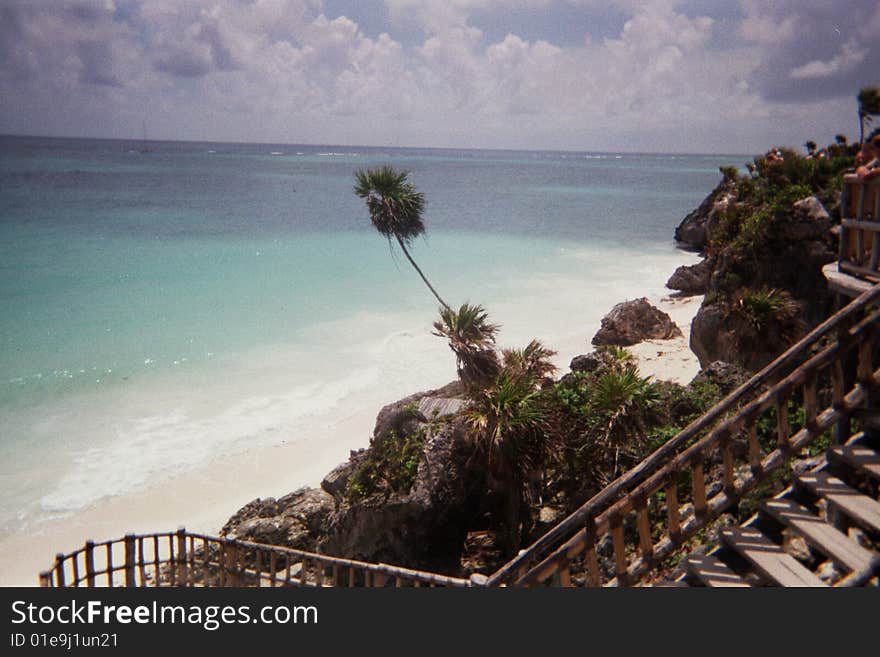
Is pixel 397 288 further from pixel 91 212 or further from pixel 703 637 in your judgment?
pixel 91 212

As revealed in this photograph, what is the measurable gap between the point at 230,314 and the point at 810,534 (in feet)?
91.2

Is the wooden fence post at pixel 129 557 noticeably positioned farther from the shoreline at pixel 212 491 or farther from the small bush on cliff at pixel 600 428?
the small bush on cliff at pixel 600 428

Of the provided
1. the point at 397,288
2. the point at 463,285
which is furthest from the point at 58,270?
the point at 463,285

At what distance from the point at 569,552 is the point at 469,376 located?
8727 mm

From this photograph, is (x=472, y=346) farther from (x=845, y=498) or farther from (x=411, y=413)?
(x=845, y=498)

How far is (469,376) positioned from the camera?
1352cm

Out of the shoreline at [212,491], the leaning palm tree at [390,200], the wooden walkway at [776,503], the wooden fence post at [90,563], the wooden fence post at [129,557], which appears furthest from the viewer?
the leaning palm tree at [390,200]

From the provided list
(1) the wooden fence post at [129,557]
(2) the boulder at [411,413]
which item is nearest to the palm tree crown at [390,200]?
(2) the boulder at [411,413]

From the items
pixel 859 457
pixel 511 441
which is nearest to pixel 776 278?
pixel 511 441

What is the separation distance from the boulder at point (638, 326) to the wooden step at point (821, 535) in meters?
15.9

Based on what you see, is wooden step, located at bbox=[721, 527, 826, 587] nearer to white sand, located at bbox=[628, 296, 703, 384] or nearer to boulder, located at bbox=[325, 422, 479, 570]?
boulder, located at bbox=[325, 422, 479, 570]

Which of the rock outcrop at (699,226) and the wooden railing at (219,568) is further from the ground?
the rock outcrop at (699,226)

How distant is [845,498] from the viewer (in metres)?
4.79

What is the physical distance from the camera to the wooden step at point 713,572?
4.81 m
